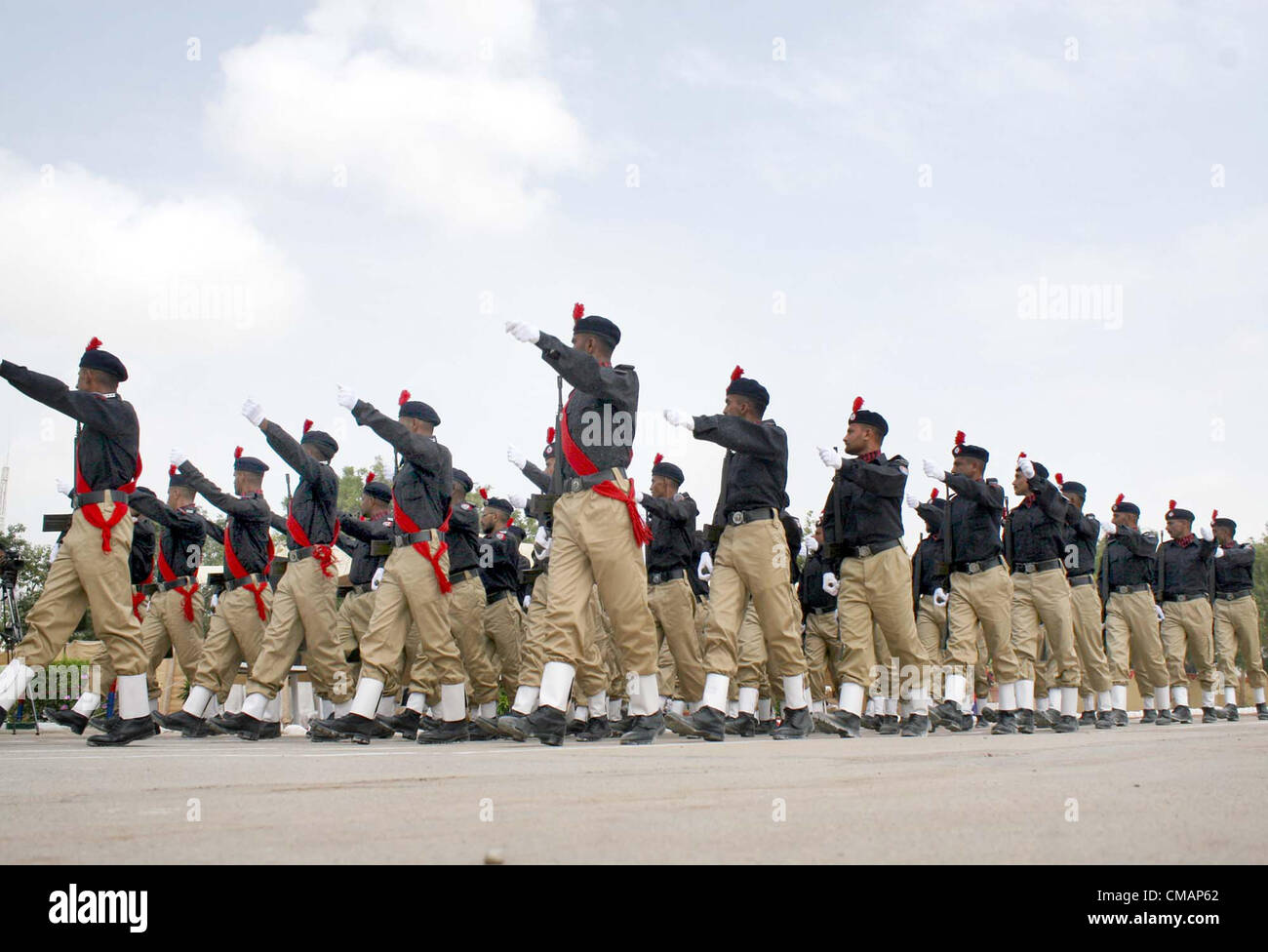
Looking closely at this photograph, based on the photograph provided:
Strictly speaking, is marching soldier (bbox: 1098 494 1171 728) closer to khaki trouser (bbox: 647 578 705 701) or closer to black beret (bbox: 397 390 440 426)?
khaki trouser (bbox: 647 578 705 701)

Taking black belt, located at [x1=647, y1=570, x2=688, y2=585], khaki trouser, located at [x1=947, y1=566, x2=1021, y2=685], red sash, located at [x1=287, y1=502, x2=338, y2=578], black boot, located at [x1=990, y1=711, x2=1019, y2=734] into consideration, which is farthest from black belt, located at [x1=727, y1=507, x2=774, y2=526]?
black boot, located at [x1=990, y1=711, x2=1019, y2=734]

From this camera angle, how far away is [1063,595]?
469 inches

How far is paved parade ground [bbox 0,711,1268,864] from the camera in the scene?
3111 mm

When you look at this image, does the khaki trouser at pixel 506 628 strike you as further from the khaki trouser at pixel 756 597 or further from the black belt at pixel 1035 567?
the black belt at pixel 1035 567

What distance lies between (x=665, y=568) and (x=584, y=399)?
372 centimetres

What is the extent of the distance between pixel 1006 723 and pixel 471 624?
15.5 feet

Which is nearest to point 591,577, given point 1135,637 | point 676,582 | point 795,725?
point 795,725

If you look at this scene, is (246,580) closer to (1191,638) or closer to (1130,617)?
(1130,617)

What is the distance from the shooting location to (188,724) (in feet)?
33.6

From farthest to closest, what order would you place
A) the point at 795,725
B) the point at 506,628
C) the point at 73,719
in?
1. the point at 506,628
2. the point at 73,719
3. the point at 795,725

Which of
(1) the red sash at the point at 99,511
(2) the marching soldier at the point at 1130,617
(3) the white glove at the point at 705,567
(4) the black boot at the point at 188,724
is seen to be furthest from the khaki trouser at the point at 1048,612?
(1) the red sash at the point at 99,511

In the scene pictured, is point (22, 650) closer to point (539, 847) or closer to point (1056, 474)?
point (539, 847)

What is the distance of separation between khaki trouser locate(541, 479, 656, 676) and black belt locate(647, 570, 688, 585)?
3.38 metres

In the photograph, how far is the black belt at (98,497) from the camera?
7.83m
